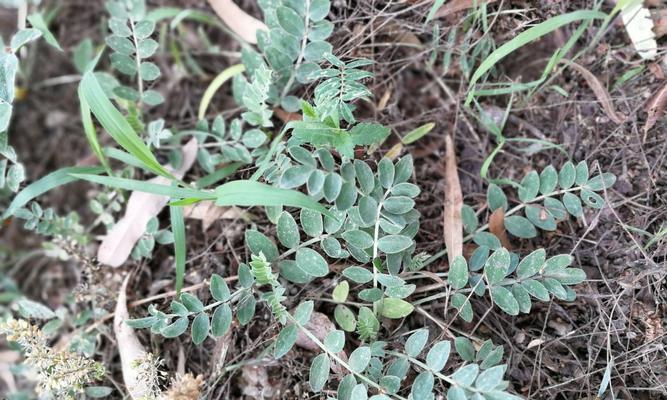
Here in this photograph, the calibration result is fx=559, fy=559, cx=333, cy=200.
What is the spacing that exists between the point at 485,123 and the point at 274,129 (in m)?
0.69

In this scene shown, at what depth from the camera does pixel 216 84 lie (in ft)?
6.35

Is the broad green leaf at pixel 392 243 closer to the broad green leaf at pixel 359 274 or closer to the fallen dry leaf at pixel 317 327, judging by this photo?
the broad green leaf at pixel 359 274

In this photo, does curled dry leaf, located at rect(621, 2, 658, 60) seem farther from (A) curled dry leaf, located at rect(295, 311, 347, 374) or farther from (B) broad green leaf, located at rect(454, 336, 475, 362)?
(A) curled dry leaf, located at rect(295, 311, 347, 374)

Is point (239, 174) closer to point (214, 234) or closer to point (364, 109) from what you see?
point (214, 234)

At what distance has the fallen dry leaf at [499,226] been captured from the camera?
170 cm

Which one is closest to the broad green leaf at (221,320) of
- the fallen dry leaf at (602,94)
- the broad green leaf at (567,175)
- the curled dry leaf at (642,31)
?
the broad green leaf at (567,175)

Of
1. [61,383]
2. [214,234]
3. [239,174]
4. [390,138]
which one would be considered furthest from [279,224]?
[61,383]

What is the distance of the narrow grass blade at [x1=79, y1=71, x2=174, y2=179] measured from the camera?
157cm

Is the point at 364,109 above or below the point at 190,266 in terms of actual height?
above

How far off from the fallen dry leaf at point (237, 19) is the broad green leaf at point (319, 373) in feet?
3.65

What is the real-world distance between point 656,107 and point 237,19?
1386 millimetres

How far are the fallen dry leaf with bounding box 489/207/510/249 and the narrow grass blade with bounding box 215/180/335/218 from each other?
55 centimetres

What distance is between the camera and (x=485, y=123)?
1.80m

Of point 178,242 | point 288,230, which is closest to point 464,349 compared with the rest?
point 288,230
